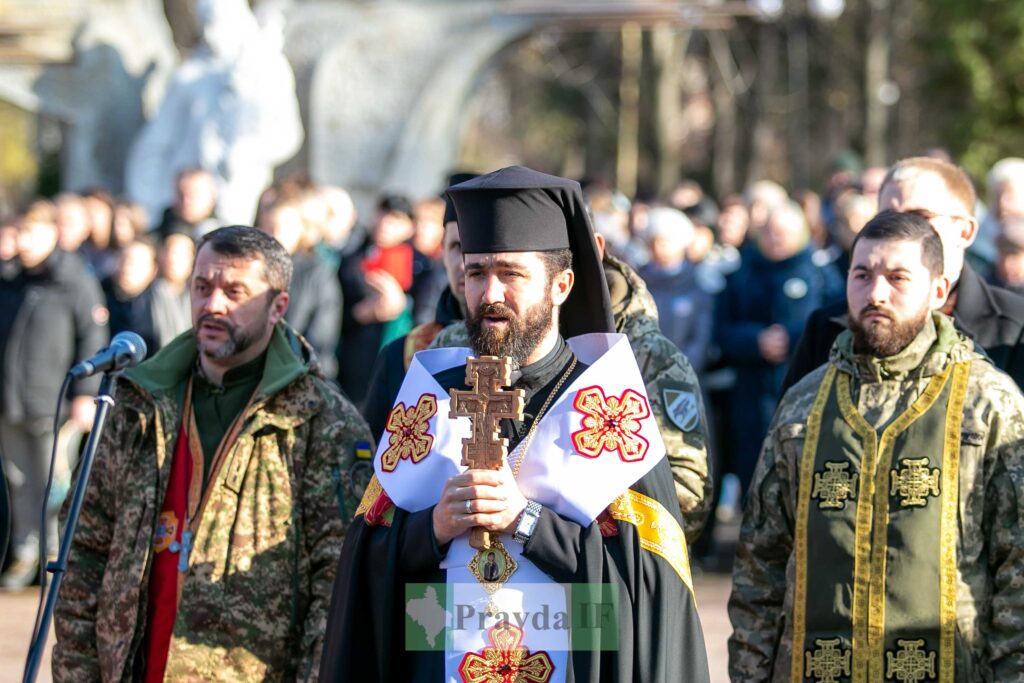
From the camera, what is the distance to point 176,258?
9406mm

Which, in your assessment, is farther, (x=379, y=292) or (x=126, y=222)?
(x=126, y=222)

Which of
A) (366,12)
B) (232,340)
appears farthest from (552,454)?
(366,12)

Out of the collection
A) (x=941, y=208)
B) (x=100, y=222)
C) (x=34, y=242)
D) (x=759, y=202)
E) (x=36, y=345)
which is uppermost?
(x=759, y=202)

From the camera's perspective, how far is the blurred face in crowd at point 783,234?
9898mm

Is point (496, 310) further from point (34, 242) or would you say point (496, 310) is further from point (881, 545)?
point (34, 242)

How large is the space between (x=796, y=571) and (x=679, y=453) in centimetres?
48

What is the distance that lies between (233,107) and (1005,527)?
30.2ft

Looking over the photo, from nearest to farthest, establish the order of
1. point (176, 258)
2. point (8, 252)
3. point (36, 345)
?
point (176, 258)
point (36, 345)
point (8, 252)

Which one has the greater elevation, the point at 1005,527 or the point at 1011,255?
the point at 1011,255

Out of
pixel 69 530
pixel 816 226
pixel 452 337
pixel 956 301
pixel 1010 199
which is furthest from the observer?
pixel 816 226

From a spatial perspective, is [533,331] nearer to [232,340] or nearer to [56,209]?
[232,340]

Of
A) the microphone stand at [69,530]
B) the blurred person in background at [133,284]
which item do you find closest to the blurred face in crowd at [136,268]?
the blurred person in background at [133,284]

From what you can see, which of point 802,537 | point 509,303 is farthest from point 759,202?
point 509,303

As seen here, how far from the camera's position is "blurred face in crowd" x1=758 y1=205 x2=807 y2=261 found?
9898mm
